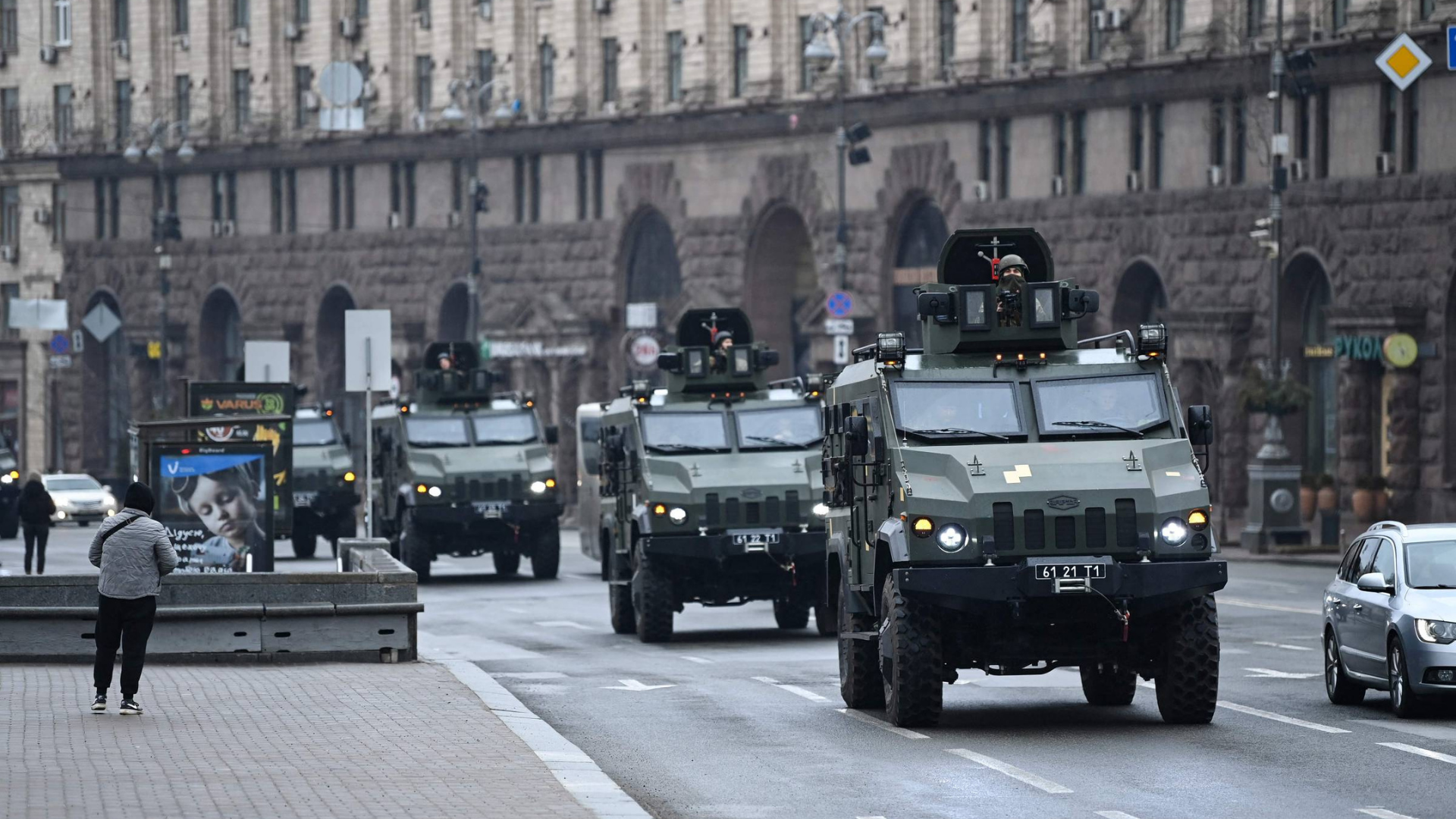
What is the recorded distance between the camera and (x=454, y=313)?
234ft

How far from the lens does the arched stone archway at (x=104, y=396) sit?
8219 cm

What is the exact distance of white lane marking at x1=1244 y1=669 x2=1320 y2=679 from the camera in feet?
71.8

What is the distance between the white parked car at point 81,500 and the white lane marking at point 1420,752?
173ft

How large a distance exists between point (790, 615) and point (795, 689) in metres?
7.36

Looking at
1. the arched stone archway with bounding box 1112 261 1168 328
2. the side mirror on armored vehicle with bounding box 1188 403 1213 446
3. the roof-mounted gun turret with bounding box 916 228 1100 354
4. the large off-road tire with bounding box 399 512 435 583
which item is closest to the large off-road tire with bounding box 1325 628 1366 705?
the side mirror on armored vehicle with bounding box 1188 403 1213 446

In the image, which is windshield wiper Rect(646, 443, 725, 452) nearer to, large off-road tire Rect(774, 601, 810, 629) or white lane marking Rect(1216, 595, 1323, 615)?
large off-road tire Rect(774, 601, 810, 629)

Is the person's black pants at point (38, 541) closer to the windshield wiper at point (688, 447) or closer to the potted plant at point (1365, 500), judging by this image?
the windshield wiper at point (688, 447)

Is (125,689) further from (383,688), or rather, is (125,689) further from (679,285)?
(679,285)

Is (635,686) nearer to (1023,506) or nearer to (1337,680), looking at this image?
(1023,506)

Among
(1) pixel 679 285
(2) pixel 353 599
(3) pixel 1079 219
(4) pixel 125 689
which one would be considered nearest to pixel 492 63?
(1) pixel 679 285

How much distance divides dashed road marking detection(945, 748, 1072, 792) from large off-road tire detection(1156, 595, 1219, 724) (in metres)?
1.84

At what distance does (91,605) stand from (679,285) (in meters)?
43.1

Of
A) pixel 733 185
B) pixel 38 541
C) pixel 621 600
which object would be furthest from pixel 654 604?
pixel 733 185

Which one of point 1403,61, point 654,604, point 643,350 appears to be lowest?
point 654,604
